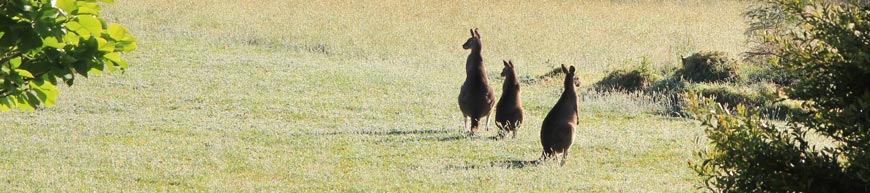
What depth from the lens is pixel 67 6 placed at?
588 centimetres

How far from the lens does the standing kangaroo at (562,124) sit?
12.1 meters

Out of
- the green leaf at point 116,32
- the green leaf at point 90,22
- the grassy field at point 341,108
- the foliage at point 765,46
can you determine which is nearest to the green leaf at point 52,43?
the green leaf at point 90,22

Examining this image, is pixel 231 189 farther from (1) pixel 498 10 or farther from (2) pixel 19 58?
(1) pixel 498 10

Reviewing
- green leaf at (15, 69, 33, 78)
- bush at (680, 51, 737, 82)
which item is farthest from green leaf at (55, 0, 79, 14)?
bush at (680, 51, 737, 82)

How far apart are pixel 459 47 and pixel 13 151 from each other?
53.2ft

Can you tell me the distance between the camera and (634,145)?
47.5 feet

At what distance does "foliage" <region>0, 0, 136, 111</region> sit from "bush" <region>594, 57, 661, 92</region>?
1509cm

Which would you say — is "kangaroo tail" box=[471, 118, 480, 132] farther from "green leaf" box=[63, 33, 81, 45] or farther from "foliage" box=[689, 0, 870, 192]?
"green leaf" box=[63, 33, 81, 45]

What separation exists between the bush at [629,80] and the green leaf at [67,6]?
607 inches

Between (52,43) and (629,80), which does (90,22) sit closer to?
(52,43)

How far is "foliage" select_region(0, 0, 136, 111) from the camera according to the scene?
18.9 ft

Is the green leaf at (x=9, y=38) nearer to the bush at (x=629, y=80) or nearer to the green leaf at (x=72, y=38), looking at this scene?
the green leaf at (x=72, y=38)

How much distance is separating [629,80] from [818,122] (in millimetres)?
14657

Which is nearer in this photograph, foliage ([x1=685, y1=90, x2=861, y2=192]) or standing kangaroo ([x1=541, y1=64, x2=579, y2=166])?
foliage ([x1=685, y1=90, x2=861, y2=192])
